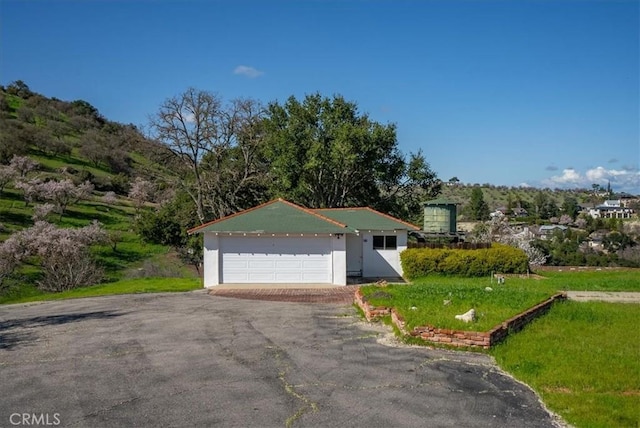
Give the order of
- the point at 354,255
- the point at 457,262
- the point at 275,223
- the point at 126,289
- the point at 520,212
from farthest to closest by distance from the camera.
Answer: the point at 520,212, the point at 354,255, the point at 457,262, the point at 275,223, the point at 126,289

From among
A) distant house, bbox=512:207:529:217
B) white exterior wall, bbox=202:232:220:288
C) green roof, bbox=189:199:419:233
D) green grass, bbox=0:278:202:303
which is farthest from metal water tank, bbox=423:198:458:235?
distant house, bbox=512:207:529:217

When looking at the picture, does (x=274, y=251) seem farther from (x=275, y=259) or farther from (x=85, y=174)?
(x=85, y=174)

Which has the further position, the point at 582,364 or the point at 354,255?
the point at 354,255

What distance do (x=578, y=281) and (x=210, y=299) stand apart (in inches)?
569

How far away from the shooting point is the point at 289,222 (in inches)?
889

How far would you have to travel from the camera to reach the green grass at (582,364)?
280 inches

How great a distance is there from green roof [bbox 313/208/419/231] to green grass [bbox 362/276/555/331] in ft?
23.5

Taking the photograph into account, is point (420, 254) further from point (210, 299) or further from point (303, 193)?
point (303, 193)

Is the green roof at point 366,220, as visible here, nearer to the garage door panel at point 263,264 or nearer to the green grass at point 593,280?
the garage door panel at point 263,264

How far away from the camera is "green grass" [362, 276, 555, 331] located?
1126 cm

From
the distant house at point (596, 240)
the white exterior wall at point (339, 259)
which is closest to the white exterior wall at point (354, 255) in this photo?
the white exterior wall at point (339, 259)

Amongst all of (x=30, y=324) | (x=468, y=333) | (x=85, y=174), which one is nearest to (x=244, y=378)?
(x=468, y=333)

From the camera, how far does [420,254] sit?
914 inches

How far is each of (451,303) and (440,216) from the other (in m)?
14.4
